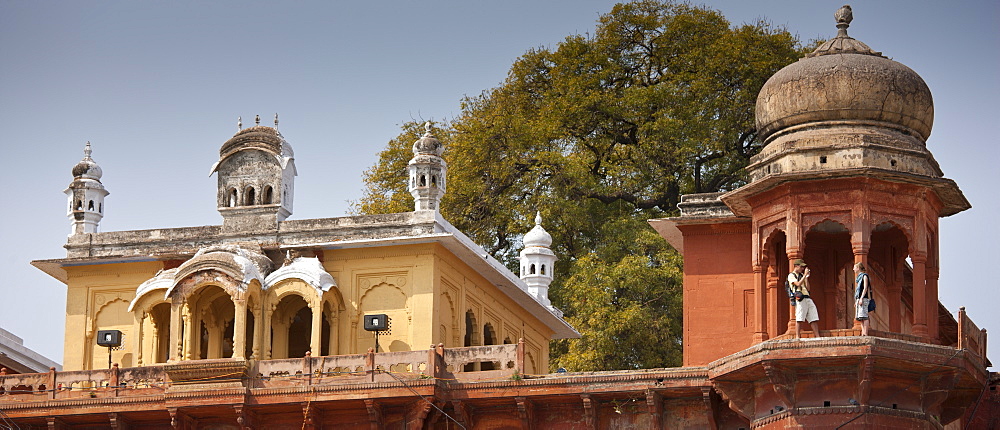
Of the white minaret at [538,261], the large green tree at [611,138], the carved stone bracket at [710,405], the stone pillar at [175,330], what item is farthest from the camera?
the large green tree at [611,138]

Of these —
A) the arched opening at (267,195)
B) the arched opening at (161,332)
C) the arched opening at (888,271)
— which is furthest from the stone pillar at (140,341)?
the arched opening at (888,271)

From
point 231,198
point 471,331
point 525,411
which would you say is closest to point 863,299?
point 525,411

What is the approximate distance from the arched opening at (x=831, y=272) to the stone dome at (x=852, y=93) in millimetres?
1575

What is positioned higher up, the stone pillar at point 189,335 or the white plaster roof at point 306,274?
the white plaster roof at point 306,274

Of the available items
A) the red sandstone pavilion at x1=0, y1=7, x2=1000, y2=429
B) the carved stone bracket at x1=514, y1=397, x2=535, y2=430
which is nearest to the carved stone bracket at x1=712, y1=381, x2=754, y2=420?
Answer: the red sandstone pavilion at x1=0, y1=7, x2=1000, y2=429

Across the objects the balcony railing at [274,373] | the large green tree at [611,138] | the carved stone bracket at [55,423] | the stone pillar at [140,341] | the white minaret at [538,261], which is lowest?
the carved stone bracket at [55,423]

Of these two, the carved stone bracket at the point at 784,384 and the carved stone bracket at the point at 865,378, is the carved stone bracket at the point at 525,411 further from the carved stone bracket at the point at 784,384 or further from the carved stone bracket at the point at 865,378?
the carved stone bracket at the point at 865,378

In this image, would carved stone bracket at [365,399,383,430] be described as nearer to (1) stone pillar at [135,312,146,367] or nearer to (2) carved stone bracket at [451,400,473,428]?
(2) carved stone bracket at [451,400,473,428]

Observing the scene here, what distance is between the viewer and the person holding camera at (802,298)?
2478 centimetres

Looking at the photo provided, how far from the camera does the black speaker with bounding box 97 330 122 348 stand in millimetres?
29688

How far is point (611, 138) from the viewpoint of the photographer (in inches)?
1594

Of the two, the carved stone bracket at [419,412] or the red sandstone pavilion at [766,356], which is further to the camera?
the carved stone bracket at [419,412]

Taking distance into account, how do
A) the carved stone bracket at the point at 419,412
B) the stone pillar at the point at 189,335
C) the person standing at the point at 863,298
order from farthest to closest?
the stone pillar at the point at 189,335 < the carved stone bracket at the point at 419,412 < the person standing at the point at 863,298

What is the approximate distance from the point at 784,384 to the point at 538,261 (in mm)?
11799
